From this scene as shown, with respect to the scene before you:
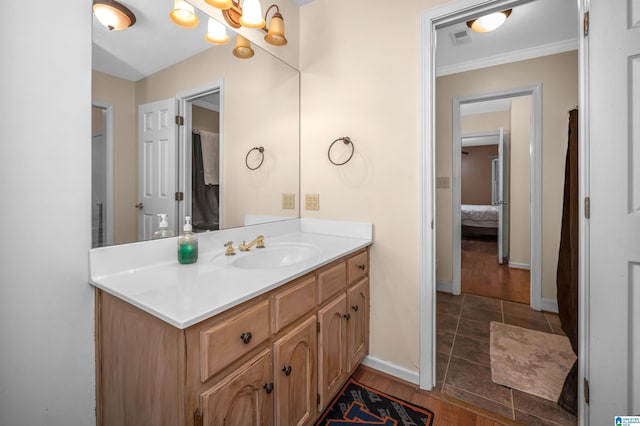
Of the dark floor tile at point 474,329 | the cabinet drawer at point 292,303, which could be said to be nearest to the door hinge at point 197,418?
the cabinet drawer at point 292,303

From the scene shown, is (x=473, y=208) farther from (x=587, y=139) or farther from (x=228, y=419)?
(x=228, y=419)

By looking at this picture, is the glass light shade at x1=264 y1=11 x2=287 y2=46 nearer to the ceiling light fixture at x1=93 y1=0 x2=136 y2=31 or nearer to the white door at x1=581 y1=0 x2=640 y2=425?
the ceiling light fixture at x1=93 y1=0 x2=136 y2=31

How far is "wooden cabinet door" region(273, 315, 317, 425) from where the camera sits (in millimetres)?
1036

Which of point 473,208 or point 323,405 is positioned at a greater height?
point 473,208

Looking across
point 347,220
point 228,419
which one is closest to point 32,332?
point 228,419

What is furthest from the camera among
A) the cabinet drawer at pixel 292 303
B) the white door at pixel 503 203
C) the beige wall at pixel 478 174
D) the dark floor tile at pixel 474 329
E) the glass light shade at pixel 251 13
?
the beige wall at pixel 478 174

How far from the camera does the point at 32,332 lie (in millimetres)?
913

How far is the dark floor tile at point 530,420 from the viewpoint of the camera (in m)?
1.36

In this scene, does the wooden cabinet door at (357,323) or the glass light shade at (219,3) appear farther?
the wooden cabinet door at (357,323)

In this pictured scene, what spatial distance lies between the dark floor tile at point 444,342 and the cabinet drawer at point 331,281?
1.08m

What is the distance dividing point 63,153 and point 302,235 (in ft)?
4.23

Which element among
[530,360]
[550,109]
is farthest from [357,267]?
[550,109]

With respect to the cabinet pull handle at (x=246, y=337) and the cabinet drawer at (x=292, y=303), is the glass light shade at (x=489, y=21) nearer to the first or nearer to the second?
the cabinet drawer at (x=292, y=303)

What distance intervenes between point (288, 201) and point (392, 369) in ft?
4.14
